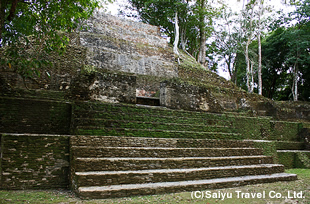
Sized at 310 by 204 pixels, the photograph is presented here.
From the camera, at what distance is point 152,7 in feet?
49.1

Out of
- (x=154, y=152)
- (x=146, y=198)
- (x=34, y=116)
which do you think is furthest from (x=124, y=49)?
(x=146, y=198)

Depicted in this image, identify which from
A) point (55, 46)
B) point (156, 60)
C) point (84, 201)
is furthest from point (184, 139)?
point (156, 60)

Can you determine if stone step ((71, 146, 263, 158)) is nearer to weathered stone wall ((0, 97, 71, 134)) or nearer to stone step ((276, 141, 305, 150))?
weathered stone wall ((0, 97, 71, 134))

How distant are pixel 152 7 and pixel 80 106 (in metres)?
11.5

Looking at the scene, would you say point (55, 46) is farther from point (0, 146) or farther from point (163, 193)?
point (163, 193)

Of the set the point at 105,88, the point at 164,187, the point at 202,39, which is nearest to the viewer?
the point at 164,187

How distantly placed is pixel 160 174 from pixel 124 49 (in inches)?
269

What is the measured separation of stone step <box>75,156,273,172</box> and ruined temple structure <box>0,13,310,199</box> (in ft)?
0.05

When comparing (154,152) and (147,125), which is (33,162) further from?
(147,125)

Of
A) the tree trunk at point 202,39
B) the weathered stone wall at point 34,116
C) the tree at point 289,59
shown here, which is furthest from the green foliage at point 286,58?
the weathered stone wall at point 34,116

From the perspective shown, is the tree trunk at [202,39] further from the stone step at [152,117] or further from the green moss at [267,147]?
the green moss at [267,147]

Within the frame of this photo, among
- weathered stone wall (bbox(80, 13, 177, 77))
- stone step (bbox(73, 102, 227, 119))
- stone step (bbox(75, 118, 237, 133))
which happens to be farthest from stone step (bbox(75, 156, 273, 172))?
weathered stone wall (bbox(80, 13, 177, 77))

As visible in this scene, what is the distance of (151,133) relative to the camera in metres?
5.33

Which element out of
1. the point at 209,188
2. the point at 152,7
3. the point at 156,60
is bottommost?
the point at 209,188
